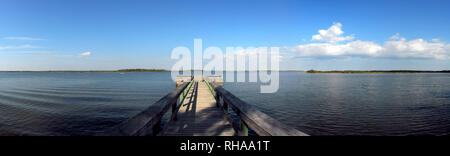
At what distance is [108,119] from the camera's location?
1193 centimetres

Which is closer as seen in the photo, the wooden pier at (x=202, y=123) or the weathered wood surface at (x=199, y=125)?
the wooden pier at (x=202, y=123)

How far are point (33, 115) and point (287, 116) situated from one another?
16.5m

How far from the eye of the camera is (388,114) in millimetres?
12461

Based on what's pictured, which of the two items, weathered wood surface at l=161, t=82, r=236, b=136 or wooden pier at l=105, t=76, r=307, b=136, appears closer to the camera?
wooden pier at l=105, t=76, r=307, b=136

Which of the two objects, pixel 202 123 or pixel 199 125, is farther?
pixel 202 123
